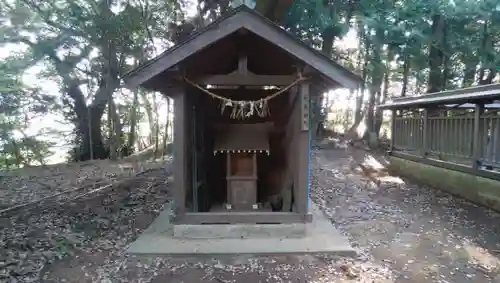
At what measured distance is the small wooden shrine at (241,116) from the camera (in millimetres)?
4328

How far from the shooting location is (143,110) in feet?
50.5

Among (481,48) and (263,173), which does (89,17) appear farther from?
(481,48)

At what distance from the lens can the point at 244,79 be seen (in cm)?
466

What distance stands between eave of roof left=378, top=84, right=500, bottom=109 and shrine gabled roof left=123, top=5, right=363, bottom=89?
3.84 m

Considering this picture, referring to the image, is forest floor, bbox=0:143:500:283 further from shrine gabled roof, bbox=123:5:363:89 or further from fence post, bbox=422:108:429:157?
shrine gabled roof, bbox=123:5:363:89

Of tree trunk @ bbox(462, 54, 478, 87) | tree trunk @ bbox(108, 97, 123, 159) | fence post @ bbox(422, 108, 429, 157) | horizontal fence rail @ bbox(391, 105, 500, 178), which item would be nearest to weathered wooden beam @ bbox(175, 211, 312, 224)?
horizontal fence rail @ bbox(391, 105, 500, 178)

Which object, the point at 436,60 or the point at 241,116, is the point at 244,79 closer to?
the point at 241,116

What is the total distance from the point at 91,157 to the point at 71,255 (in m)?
9.18

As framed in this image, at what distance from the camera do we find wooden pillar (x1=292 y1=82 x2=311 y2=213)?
462 cm

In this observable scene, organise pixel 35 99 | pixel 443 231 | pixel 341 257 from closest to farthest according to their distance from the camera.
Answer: pixel 341 257
pixel 443 231
pixel 35 99

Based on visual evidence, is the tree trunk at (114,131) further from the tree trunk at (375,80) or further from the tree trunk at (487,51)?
the tree trunk at (487,51)

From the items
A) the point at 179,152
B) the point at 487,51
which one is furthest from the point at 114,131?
the point at 487,51

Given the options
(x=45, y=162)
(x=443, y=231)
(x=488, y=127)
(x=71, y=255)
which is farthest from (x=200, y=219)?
(x=45, y=162)

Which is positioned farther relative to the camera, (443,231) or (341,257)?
(443,231)
